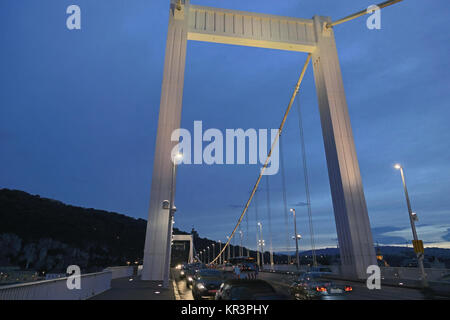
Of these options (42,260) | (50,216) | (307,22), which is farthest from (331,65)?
→ (50,216)

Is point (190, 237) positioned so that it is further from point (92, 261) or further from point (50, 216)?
point (50, 216)

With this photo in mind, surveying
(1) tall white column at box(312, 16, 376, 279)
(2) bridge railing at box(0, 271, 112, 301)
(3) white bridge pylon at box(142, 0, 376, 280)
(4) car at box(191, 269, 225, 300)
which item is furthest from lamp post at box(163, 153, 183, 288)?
(1) tall white column at box(312, 16, 376, 279)

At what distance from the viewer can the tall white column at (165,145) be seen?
72.7 feet

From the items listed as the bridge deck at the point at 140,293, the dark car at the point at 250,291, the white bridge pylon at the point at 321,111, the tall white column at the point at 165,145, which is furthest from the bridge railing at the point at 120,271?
the dark car at the point at 250,291

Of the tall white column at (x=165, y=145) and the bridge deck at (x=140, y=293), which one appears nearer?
the bridge deck at (x=140, y=293)

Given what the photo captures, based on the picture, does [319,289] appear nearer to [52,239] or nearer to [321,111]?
[321,111]

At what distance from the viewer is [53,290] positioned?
370 inches

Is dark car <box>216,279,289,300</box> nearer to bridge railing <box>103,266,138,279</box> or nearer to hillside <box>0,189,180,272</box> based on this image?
bridge railing <box>103,266,138,279</box>

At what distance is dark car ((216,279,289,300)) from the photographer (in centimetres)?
745

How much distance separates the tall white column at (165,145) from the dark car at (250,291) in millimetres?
14020

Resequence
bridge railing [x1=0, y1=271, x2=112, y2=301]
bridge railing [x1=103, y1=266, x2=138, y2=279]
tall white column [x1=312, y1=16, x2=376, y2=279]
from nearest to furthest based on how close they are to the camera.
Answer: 1. bridge railing [x1=0, y1=271, x2=112, y2=301]
2. tall white column [x1=312, y1=16, x2=376, y2=279]
3. bridge railing [x1=103, y1=266, x2=138, y2=279]

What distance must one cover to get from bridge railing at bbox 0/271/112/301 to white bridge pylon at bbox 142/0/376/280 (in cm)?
791

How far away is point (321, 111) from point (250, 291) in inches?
949

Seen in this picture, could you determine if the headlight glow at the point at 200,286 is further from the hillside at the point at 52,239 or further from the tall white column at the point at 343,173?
the hillside at the point at 52,239
